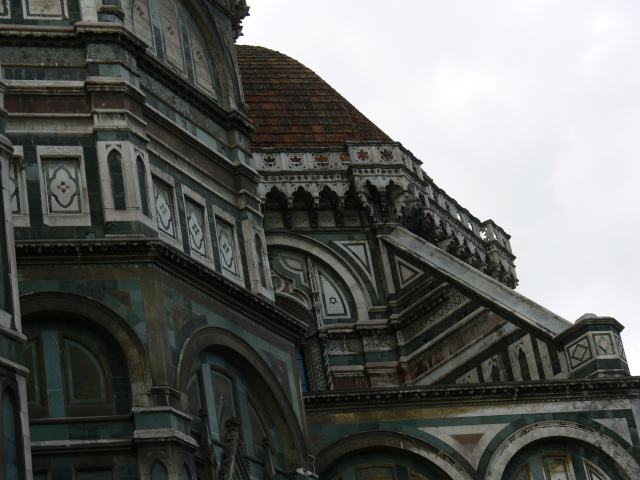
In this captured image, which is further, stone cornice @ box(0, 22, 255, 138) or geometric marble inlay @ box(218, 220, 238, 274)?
geometric marble inlay @ box(218, 220, 238, 274)

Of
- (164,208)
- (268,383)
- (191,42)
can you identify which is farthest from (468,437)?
(191,42)

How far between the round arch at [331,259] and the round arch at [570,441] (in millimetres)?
7046

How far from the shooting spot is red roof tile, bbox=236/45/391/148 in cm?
3862

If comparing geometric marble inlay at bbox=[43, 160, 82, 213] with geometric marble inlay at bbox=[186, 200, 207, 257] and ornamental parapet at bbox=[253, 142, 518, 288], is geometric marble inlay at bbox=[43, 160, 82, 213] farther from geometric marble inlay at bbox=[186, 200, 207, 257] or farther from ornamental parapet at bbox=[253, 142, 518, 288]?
ornamental parapet at bbox=[253, 142, 518, 288]

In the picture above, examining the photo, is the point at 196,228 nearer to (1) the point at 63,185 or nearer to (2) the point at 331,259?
(1) the point at 63,185

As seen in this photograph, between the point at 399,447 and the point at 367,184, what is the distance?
32.9ft

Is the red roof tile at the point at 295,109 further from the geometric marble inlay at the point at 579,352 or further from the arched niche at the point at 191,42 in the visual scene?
the geometric marble inlay at the point at 579,352

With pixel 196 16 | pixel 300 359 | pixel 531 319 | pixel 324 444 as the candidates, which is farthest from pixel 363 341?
pixel 196 16

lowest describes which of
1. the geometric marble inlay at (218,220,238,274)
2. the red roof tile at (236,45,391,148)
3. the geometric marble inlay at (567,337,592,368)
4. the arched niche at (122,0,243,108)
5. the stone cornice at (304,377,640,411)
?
the stone cornice at (304,377,640,411)

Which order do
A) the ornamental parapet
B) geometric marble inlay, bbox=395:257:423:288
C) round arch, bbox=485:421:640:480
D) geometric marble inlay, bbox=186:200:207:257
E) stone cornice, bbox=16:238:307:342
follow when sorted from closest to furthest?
stone cornice, bbox=16:238:307:342 < geometric marble inlay, bbox=186:200:207:257 < round arch, bbox=485:421:640:480 < geometric marble inlay, bbox=395:257:423:288 < the ornamental parapet

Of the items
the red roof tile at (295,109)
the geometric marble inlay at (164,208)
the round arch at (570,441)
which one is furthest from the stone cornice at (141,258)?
the red roof tile at (295,109)

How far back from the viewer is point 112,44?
81.0 ft

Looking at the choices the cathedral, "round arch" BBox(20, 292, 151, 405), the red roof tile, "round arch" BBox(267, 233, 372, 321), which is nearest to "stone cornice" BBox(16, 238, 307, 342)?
the cathedral

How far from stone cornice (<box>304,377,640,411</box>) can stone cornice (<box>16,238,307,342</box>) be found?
11.8ft
